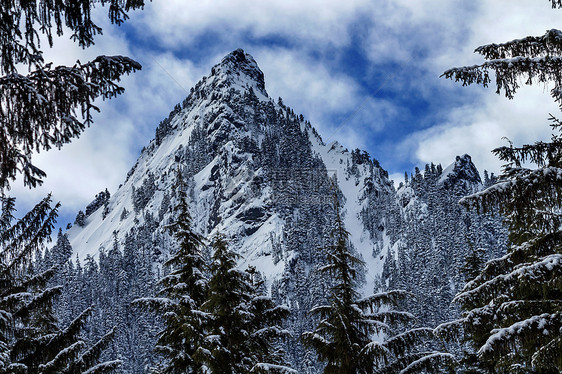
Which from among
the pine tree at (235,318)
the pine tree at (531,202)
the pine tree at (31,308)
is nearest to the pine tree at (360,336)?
the pine tree at (235,318)

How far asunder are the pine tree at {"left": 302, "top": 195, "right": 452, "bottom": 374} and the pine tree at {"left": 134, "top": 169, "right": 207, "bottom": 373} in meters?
3.54

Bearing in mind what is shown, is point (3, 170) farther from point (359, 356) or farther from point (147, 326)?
point (147, 326)

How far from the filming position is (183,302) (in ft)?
43.0

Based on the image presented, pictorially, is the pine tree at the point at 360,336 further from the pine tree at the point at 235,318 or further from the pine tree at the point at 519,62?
the pine tree at the point at 519,62

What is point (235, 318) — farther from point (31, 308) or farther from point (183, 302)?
point (31, 308)

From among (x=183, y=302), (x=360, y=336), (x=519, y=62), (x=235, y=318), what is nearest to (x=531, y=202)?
(x=519, y=62)

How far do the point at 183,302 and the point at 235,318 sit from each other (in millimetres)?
1758

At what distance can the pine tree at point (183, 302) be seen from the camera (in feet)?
41.1

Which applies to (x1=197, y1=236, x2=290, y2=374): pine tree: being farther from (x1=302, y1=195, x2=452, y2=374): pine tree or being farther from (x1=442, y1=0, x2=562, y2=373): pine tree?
(x1=442, y1=0, x2=562, y2=373): pine tree

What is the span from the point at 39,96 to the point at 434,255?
418ft

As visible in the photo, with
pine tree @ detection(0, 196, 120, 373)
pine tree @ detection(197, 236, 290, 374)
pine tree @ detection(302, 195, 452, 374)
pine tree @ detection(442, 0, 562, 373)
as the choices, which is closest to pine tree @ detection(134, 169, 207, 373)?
pine tree @ detection(197, 236, 290, 374)

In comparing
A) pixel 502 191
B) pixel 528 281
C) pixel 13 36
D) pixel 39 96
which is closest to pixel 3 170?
pixel 39 96

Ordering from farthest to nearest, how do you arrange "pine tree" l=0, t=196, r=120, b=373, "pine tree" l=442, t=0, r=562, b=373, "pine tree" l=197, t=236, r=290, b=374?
"pine tree" l=197, t=236, r=290, b=374 < "pine tree" l=0, t=196, r=120, b=373 < "pine tree" l=442, t=0, r=562, b=373

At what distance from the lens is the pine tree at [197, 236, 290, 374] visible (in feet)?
39.6
